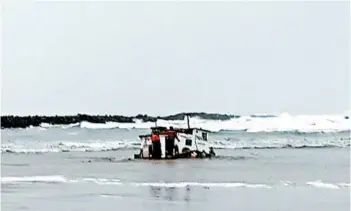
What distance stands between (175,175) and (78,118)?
36 centimetres

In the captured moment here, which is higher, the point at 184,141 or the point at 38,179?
the point at 184,141

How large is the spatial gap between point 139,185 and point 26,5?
68cm

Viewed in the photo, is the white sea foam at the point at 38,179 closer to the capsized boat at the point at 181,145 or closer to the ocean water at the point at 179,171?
the ocean water at the point at 179,171

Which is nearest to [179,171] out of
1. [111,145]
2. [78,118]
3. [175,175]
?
[175,175]

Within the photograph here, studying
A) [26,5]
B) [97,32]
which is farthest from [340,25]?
[26,5]

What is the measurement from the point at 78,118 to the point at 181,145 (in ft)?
1.11

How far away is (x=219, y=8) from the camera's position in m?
2.10

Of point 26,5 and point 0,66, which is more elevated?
point 26,5

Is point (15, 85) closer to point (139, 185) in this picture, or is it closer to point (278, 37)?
point (139, 185)

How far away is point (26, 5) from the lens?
7.02 feet

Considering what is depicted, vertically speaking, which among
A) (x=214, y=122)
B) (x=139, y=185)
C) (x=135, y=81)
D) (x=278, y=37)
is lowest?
(x=139, y=185)

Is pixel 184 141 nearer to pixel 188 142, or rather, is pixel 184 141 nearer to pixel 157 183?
pixel 188 142

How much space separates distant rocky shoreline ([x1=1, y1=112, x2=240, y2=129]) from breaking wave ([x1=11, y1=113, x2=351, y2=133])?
0.01 meters

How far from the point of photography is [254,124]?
2107 millimetres
